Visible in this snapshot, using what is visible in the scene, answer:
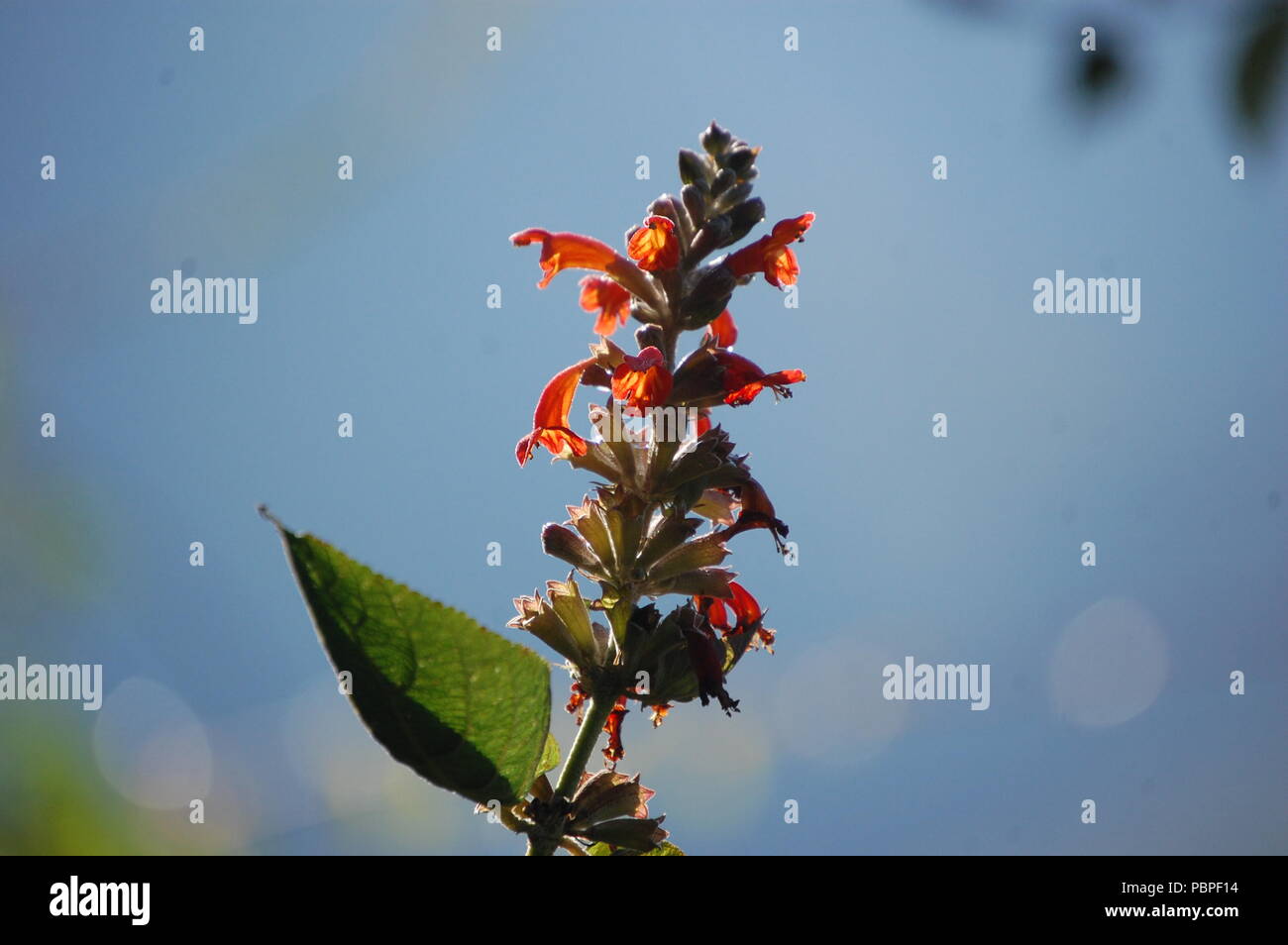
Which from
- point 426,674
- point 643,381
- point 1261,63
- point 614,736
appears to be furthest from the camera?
point 614,736

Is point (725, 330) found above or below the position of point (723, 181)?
below

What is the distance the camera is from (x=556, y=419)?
2389mm

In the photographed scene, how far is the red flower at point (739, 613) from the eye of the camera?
7.34ft

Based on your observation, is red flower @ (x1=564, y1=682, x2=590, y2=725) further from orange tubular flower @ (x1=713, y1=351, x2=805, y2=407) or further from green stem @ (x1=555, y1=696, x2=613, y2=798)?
orange tubular flower @ (x1=713, y1=351, x2=805, y2=407)

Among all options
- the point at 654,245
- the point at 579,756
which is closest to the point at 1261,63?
the point at 654,245

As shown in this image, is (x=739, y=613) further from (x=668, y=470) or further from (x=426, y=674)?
(x=426, y=674)

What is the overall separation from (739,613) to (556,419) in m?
0.61

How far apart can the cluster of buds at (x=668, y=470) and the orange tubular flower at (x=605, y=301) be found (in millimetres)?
247

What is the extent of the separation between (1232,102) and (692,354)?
1.12 metres

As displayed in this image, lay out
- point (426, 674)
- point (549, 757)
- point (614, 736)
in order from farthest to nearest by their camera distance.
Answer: point (614, 736), point (549, 757), point (426, 674)

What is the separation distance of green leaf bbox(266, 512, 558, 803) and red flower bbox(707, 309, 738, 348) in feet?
3.72
